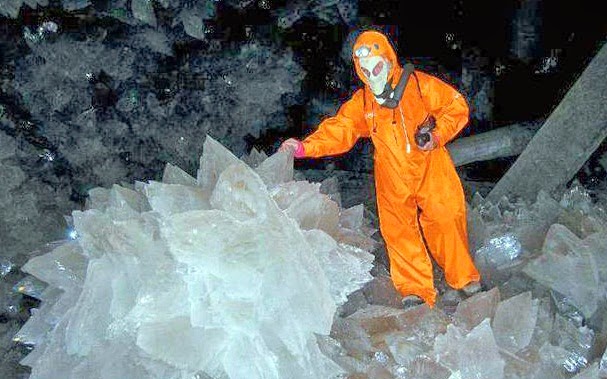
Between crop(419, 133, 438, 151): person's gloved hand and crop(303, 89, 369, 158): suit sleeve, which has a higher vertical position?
crop(419, 133, 438, 151): person's gloved hand

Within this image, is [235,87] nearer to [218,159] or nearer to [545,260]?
[218,159]

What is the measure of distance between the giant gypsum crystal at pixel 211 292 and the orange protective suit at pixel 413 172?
0.62 m

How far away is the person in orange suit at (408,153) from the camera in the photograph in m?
2.89

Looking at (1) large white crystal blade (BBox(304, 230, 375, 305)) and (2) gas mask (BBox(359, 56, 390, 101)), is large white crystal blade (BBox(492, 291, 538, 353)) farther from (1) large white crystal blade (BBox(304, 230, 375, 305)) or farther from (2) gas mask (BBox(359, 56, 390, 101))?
(2) gas mask (BBox(359, 56, 390, 101))

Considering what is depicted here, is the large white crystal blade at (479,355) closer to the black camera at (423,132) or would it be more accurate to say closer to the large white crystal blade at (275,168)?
the black camera at (423,132)

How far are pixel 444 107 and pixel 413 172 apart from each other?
0.37 metres

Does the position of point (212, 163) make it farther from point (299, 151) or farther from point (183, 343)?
point (183, 343)

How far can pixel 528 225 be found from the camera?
11.2ft

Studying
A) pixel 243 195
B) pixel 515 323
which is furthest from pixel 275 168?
pixel 515 323

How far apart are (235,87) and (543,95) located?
2.28 m

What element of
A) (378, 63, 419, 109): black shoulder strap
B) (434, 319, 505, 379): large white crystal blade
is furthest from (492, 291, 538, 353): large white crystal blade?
(378, 63, 419, 109): black shoulder strap

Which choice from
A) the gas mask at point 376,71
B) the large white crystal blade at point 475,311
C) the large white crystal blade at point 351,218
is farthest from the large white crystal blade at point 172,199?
the large white crystal blade at point 475,311

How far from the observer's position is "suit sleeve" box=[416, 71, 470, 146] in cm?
291

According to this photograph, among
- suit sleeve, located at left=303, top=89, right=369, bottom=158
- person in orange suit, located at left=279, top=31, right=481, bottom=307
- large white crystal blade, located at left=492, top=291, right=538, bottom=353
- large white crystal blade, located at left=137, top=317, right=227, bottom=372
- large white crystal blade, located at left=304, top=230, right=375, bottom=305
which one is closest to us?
large white crystal blade, located at left=137, top=317, right=227, bottom=372
